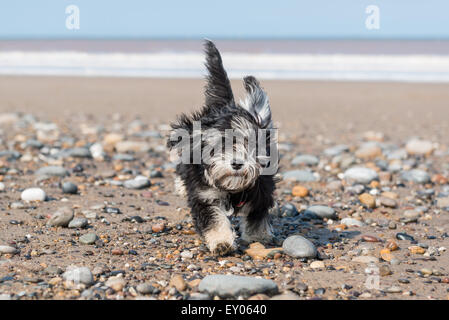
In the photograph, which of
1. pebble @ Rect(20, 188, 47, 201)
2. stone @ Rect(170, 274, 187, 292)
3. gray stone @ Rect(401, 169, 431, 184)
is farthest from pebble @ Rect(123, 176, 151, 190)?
gray stone @ Rect(401, 169, 431, 184)

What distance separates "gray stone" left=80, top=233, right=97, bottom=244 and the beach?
Result: 5 centimetres

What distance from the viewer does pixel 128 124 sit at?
38.8ft

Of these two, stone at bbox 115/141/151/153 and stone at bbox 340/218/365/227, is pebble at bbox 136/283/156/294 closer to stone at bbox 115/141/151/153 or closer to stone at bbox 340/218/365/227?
stone at bbox 340/218/365/227

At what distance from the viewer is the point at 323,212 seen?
20.1ft

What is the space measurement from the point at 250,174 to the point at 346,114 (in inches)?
372

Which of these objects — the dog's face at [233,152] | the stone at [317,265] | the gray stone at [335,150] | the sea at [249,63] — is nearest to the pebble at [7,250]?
the dog's face at [233,152]

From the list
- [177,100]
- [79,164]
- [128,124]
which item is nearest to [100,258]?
[79,164]

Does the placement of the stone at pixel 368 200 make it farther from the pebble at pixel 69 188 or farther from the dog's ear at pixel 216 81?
the pebble at pixel 69 188

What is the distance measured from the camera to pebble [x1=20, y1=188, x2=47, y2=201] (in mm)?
6316

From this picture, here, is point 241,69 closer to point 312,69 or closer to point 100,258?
point 312,69

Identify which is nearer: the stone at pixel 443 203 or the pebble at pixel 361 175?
the stone at pixel 443 203

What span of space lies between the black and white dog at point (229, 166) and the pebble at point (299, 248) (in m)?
0.34

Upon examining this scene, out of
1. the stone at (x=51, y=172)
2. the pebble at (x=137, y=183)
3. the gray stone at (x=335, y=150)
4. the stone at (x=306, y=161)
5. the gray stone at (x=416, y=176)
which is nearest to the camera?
the pebble at (x=137, y=183)

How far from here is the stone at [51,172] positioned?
7402 millimetres
